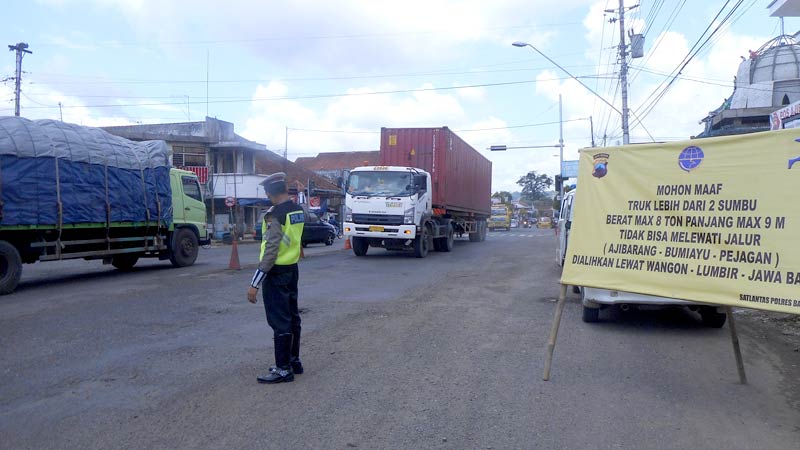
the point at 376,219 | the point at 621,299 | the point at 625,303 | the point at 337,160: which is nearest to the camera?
the point at 621,299

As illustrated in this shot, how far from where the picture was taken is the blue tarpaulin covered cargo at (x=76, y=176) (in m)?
11.1

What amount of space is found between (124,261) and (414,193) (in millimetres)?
7834

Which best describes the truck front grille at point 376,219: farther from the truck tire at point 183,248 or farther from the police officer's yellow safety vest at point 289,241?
the police officer's yellow safety vest at point 289,241

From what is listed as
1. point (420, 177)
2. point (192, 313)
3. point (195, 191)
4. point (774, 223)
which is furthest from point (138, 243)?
point (774, 223)

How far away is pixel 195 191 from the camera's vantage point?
16.2 m

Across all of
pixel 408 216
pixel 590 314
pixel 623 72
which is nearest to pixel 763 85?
pixel 623 72

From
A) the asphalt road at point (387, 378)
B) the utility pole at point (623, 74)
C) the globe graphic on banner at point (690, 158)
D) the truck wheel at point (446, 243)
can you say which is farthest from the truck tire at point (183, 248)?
the utility pole at point (623, 74)

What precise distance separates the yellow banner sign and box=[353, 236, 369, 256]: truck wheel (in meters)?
13.0

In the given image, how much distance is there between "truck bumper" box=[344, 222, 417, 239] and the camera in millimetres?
17047

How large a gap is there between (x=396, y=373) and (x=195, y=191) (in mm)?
12065

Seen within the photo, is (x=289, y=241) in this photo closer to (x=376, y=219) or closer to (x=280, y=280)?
(x=280, y=280)

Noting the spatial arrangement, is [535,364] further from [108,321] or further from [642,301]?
[108,321]

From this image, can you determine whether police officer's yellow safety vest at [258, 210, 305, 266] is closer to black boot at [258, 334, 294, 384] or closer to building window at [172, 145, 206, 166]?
black boot at [258, 334, 294, 384]

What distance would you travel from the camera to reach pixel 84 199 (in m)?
12.4
